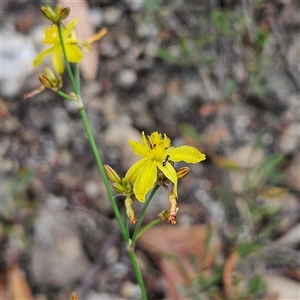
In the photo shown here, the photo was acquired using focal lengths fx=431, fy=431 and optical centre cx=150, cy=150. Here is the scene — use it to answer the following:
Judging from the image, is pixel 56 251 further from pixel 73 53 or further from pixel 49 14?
pixel 49 14

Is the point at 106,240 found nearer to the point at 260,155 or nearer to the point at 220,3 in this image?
the point at 260,155

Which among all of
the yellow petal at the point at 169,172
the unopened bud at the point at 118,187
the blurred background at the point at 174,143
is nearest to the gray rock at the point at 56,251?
the blurred background at the point at 174,143

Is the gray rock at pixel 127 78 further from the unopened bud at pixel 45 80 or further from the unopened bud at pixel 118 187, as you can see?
the unopened bud at pixel 118 187

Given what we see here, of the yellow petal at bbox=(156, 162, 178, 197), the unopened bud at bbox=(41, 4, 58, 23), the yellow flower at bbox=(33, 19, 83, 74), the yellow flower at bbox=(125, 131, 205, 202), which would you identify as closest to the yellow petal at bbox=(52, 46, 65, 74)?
the yellow flower at bbox=(33, 19, 83, 74)

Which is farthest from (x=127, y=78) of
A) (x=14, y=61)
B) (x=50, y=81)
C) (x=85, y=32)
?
(x=50, y=81)

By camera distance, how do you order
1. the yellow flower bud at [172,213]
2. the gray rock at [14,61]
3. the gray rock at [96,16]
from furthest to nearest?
1. the gray rock at [96,16]
2. the gray rock at [14,61]
3. the yellow flower bud at [172,213]

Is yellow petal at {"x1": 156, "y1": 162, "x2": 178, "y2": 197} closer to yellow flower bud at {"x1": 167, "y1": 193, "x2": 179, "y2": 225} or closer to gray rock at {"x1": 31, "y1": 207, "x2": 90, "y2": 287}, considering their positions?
yellow flower bud at {"x1": 167, "y1": 193, "x2": 179, "y2": 225}

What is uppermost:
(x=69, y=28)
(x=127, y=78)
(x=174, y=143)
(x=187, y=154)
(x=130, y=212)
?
(x=69, y=28)

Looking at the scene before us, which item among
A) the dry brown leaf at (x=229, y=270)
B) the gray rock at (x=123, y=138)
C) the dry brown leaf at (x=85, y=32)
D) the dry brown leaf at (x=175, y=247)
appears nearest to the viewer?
the dry brown leaf at (x=229, y=270)
